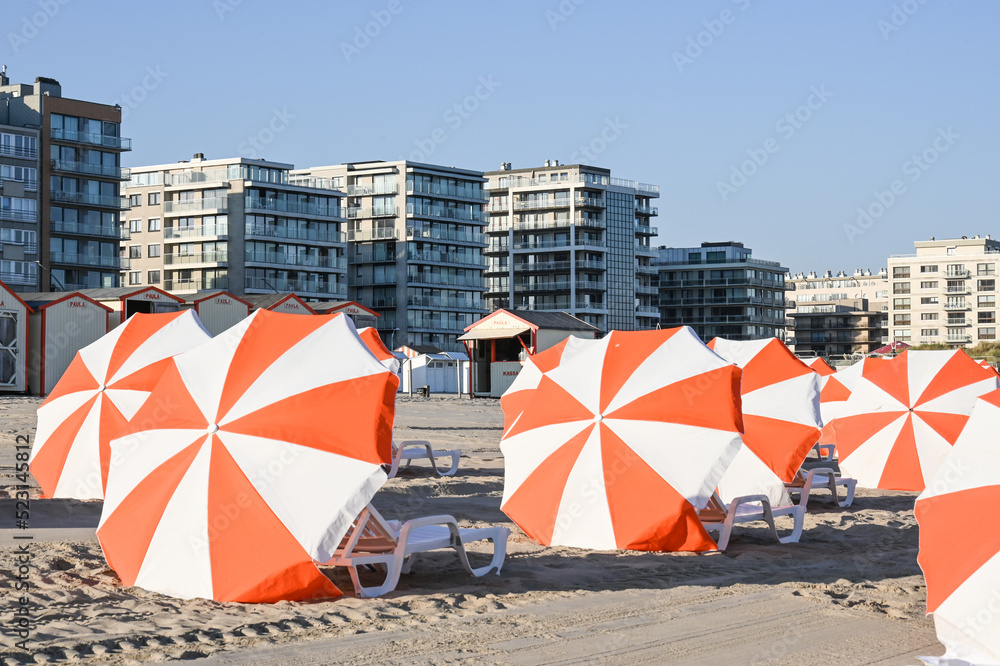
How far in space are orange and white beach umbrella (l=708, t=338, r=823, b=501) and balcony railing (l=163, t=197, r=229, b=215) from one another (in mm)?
80721

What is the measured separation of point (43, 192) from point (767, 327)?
7751cm

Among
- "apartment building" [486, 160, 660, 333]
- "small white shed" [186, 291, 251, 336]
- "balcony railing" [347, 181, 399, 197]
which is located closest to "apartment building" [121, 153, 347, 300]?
"balcony railing" [347, 181, 399, 197]

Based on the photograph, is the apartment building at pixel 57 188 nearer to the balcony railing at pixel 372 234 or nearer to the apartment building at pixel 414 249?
the balcony railing at pixel 372 234

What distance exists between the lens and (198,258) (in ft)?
298

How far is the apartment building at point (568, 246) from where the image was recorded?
4203 inches

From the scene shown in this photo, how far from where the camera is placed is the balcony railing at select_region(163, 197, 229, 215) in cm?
9069

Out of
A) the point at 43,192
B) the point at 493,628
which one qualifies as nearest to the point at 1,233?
the point at 43,192

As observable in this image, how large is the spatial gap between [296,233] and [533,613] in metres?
87.8

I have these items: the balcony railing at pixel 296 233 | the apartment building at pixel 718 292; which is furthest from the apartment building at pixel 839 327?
the balcony railing at pixel 296 233

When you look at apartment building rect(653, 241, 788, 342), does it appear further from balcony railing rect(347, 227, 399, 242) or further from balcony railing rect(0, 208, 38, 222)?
balcony railing rect(0, 208, 38, 222)

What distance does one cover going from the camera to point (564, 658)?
6.50 m

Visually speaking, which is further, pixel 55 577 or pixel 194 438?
pixel 55 577

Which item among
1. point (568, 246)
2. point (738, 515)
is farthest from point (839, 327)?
point (738, 515)

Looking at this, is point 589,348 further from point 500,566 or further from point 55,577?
point 55,577
